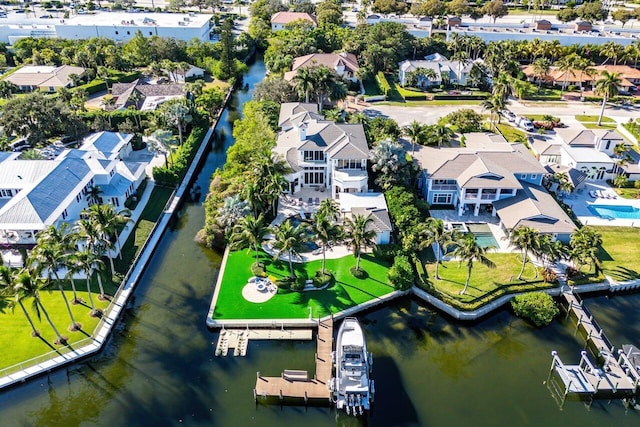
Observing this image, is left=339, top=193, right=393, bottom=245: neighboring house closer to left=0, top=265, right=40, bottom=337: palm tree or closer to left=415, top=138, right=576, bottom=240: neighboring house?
left=415, top=138, right=576, bottom=240: neighboring house

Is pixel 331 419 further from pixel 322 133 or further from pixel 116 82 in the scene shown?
pixel 116 82

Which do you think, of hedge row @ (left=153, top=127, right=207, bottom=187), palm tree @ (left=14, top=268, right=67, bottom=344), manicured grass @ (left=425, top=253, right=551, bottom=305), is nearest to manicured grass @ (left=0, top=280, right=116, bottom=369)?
palm tree @ (left=14, top=268, right=67, bottom=344)

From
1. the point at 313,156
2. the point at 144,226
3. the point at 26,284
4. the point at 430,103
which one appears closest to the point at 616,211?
the point at 313,156

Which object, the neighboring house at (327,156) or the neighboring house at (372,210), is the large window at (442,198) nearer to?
the neighboring house at (372,210)

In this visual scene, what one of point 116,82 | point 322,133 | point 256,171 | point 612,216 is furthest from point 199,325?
point 116,82

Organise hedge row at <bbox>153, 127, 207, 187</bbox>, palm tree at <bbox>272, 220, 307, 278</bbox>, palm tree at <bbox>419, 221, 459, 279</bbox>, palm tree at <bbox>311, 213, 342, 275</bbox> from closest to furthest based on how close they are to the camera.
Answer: palm tree at <bbox>272, 220, 307, 278</bbox>, palm tree at <bbox>311, 213, 342, 275</bbox>, palm tree at <bbox>419, 221, 459, 279</bbox>, hedge row at <bbox>153, 127, 207, 187</bbox>

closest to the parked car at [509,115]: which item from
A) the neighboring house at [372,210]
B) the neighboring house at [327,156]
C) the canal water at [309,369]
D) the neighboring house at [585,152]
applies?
the neighboring house at [585,152]

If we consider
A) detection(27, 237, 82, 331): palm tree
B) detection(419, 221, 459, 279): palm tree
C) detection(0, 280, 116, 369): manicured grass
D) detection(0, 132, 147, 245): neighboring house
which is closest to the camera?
detection(27, 237, 82, 331): palm tree

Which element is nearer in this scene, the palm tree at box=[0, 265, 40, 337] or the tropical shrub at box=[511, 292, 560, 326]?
the palm tree at box=[0, 265, 40, 337]
